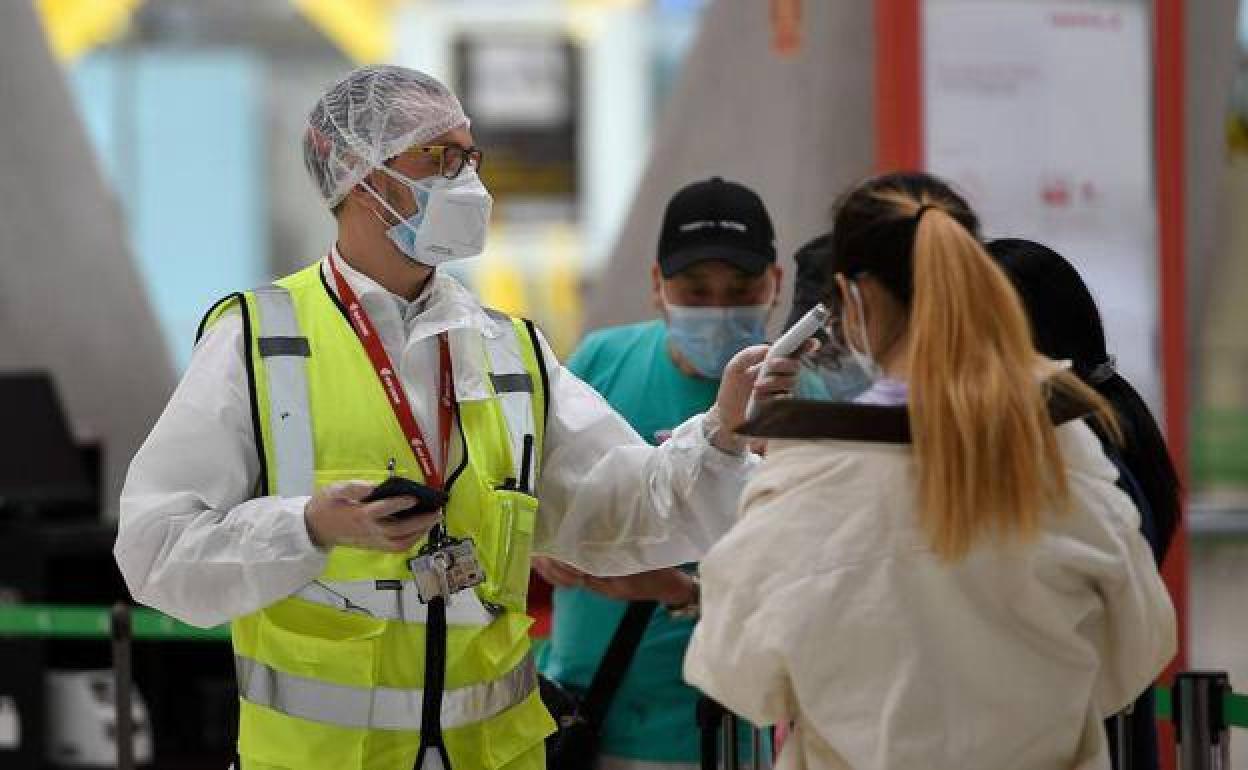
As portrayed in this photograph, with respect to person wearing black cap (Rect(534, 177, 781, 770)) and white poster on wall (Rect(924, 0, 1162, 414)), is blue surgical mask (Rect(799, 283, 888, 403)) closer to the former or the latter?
person wearing black cap (Rect(534, 177, 781, 770))

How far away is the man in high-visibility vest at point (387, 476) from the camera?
2580 mm

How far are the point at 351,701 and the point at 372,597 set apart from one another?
132 mm

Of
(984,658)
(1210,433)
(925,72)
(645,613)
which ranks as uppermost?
(925,72)

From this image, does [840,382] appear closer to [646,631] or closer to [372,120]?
[372,120]

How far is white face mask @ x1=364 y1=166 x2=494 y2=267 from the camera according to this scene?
2.83 metres

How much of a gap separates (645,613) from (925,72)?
2.00 meters

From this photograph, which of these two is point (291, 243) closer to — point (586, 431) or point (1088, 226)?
point (1088, 226)

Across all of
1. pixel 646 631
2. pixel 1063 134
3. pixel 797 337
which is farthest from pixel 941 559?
pixel 1063 134

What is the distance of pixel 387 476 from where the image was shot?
2.63 m

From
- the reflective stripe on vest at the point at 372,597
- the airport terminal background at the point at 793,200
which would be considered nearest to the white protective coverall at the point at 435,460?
the reflective stripe on vest at the point at 372,597

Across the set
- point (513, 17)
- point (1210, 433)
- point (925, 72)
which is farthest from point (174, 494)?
point (513, 17)

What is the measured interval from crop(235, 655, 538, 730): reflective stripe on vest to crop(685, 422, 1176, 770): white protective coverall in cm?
57

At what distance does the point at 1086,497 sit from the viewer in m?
2.18

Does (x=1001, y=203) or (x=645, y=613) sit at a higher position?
(x=1001, y=203)
